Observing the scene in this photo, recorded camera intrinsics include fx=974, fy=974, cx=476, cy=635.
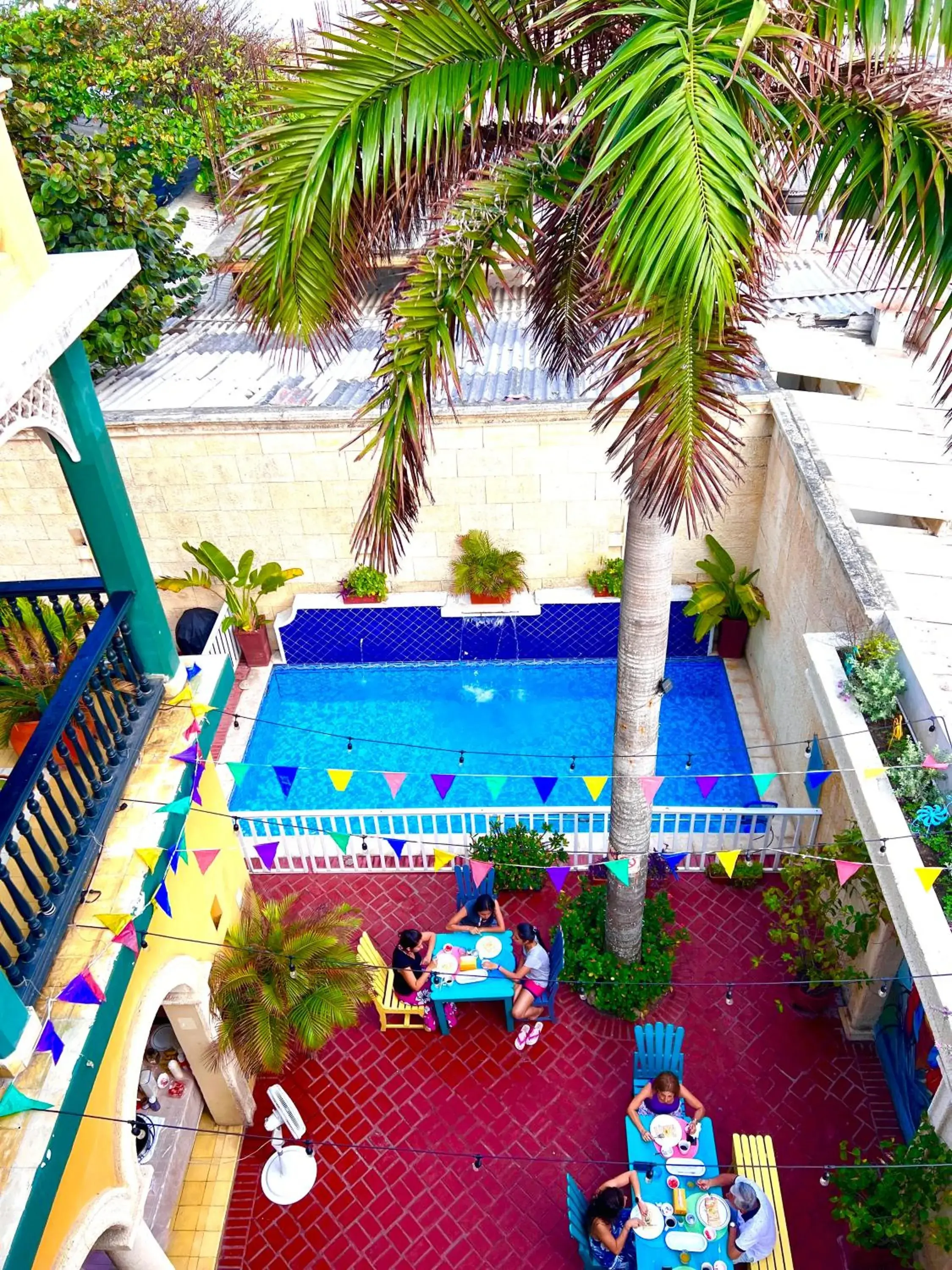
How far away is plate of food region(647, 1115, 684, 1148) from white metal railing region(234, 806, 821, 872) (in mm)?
2549

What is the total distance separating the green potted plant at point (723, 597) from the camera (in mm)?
11398

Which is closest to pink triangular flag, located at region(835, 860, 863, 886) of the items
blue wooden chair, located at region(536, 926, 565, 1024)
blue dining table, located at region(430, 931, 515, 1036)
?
blue wooden chair, located at region(536, 926, 565, 1024)

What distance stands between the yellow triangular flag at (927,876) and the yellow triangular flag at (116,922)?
4.46 meters

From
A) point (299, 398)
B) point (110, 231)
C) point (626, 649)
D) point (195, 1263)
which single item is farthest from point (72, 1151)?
point (110, 231)

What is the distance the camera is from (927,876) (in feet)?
18.3

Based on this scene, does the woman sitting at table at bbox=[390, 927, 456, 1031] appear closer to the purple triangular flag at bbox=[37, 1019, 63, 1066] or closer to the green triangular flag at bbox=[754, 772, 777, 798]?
the green triangular flag at bbox=[754, 772, 777, 798]

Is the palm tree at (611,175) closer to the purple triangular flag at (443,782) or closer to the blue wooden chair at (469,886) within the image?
the purple triangular flag at (443,782)

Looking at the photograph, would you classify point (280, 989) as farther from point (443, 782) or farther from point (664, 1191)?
point (664, 1191)

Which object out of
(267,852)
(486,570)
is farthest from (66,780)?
(486,570)

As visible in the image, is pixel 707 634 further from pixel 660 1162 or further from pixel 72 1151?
pixel 72 1151

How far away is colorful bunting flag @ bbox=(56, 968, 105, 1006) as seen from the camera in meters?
5.00

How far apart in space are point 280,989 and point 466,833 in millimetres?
2873

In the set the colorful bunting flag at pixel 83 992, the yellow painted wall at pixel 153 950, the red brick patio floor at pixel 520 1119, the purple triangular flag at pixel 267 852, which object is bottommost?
the red brick patio floor at pixel 520 1119

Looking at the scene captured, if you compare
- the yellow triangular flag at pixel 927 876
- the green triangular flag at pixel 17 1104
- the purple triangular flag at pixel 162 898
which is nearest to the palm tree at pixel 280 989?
the purple triangular flag at pixel 162 898
